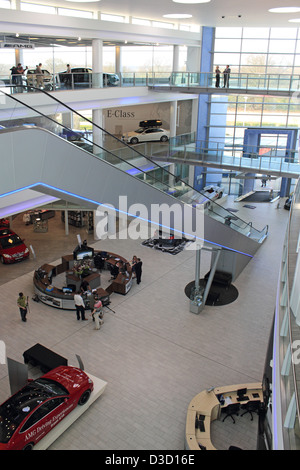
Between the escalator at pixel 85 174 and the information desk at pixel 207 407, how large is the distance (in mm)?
4377

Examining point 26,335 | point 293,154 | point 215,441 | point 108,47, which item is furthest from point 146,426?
point 108,47

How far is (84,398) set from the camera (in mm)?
10297

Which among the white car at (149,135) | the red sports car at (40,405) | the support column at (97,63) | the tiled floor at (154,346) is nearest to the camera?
the red sports car at (40,405)

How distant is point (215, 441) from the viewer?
9586 millimetres

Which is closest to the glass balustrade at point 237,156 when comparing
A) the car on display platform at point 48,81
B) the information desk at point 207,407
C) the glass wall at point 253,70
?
the glass wall at point 253,70

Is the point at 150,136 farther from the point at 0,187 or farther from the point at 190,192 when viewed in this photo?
the point at 0,187

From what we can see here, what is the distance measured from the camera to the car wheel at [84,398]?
33.5ft

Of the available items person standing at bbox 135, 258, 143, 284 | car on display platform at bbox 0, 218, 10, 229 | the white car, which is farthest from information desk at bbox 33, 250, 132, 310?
the white car

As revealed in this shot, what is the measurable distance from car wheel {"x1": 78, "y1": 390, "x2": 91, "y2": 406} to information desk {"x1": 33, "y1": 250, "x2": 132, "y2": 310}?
15.5ft

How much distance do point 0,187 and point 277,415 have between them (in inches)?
201

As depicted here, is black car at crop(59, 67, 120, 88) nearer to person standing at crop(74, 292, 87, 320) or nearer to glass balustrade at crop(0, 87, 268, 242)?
glass balustrade at crop(0, 87, 268, 242)

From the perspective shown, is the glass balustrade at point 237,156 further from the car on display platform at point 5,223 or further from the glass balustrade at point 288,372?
the glass balustrade at point 288,372

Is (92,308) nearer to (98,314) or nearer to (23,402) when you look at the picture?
(98,314)

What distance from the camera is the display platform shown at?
9.22 m
